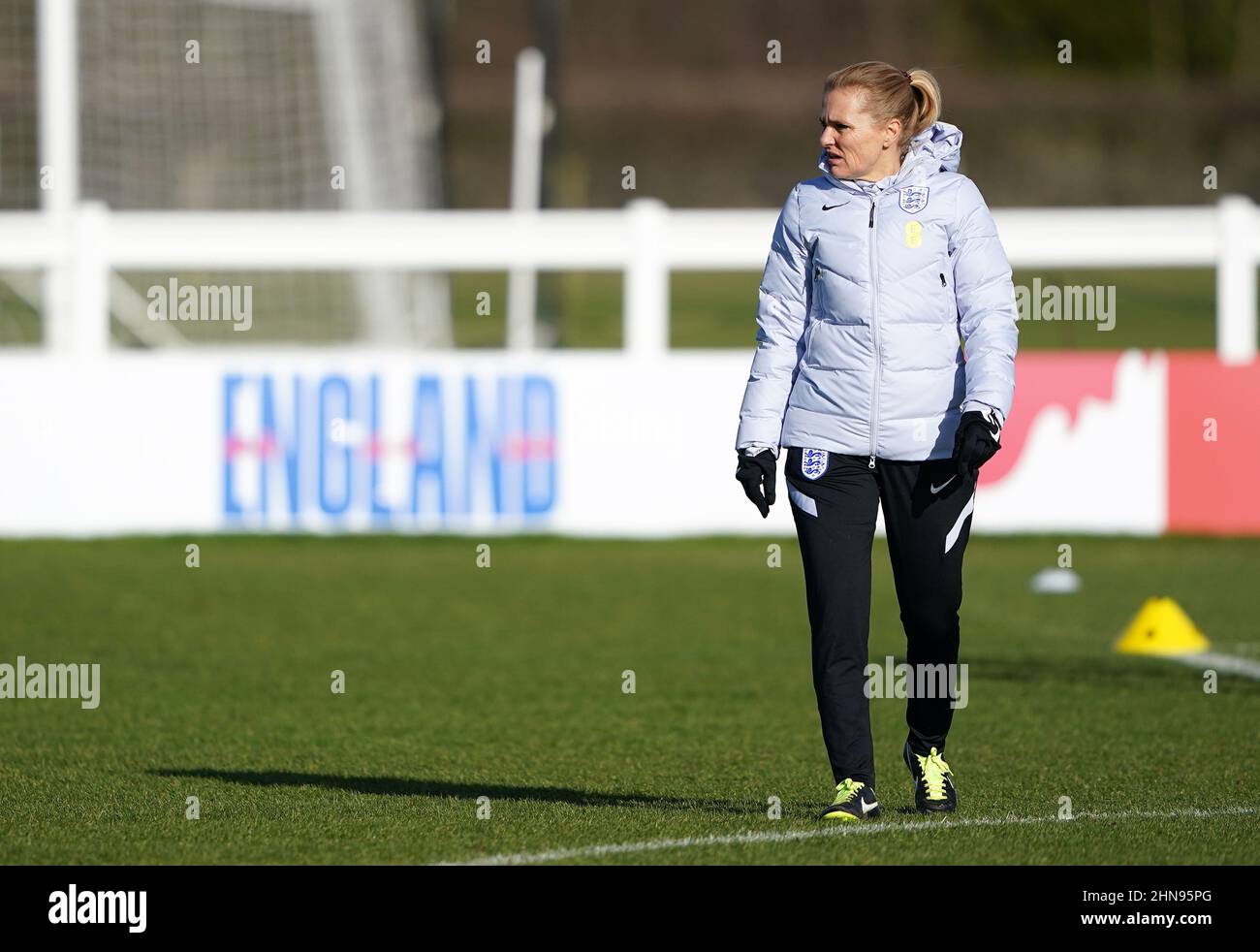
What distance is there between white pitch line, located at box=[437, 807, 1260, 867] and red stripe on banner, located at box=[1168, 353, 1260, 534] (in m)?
8.37

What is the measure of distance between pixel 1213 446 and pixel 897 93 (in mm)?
9217

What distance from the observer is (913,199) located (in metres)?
5.60

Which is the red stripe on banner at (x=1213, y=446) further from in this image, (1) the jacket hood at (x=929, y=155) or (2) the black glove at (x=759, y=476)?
(2) the black glove at (x=759, y=476)

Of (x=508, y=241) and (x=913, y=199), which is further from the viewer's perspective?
(x=508, y=241)

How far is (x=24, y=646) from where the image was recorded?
980cm

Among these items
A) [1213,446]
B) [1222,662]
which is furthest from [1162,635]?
[1213,446]

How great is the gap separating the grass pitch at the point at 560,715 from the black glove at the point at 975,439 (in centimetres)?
97

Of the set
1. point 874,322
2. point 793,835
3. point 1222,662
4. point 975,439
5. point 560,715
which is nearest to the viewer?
point 975,439

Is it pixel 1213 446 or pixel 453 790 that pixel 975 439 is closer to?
pixel 453 790

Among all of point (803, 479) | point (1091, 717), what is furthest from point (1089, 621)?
point (803, 479)

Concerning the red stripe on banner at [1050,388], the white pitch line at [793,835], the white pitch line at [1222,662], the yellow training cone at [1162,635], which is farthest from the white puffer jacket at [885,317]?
the red stripe on banner at [1050,388]

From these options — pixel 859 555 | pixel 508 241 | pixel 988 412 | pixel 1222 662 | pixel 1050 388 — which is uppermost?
pixel 508 241

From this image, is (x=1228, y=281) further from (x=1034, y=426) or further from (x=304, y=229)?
(x=304, y=229)

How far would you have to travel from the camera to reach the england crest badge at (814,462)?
5664 mm
